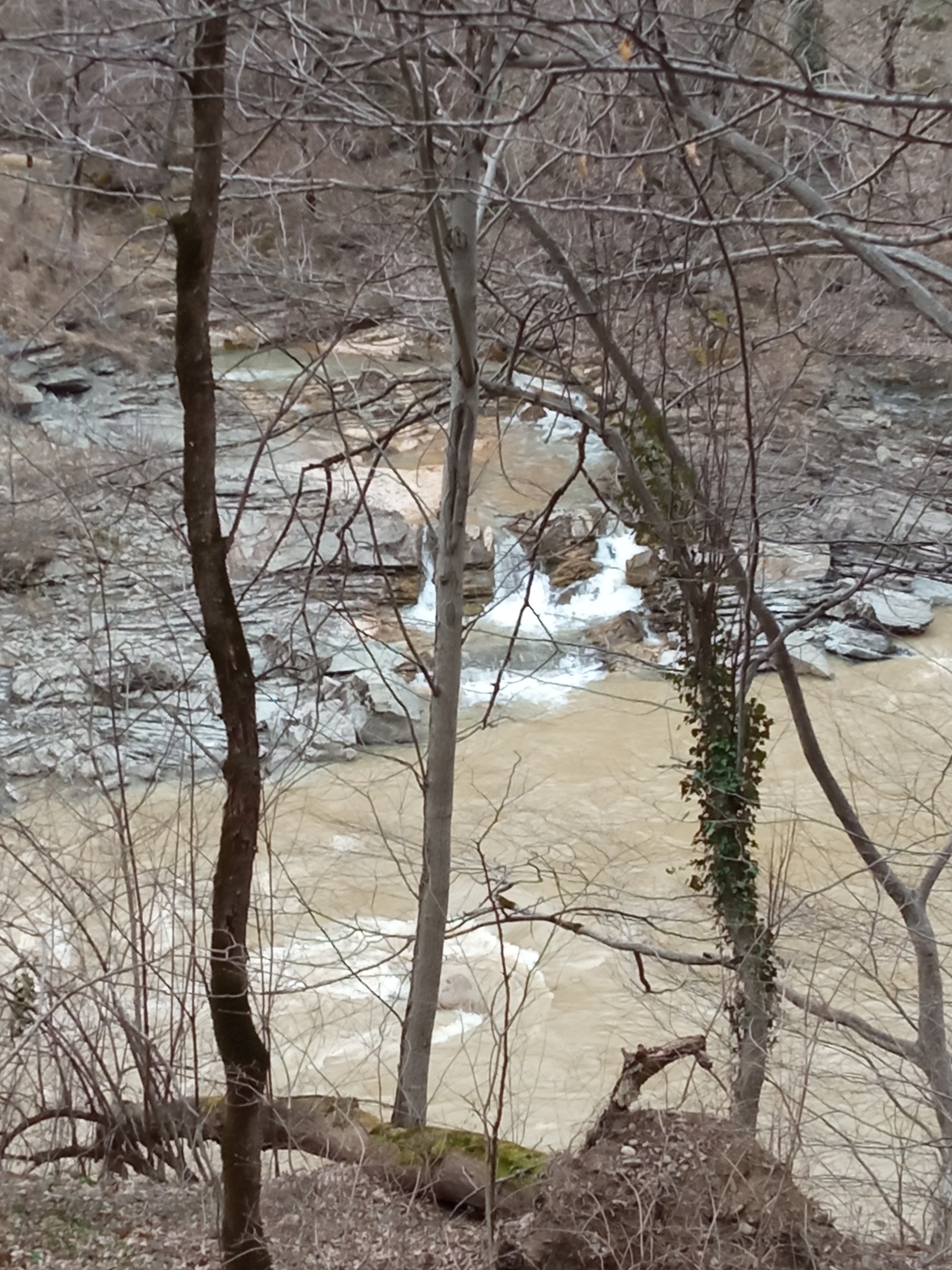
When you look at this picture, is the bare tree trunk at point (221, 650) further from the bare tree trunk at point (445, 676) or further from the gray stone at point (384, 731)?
the gray stone at point (384, 731)

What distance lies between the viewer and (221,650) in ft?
8.64

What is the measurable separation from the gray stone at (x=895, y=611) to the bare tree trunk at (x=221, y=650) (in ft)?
34.0

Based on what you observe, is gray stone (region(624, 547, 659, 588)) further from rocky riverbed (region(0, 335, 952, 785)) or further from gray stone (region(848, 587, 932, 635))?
gray stone (region(848, 587, 932, 635))

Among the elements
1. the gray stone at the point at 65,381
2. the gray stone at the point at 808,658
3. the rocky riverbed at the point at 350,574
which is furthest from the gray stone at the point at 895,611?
the gray stone at the point at 65,381

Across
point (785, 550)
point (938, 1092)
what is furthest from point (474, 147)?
point (785, 550)

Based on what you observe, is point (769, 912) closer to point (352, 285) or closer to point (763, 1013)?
point (763, 1013)

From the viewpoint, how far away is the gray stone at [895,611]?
40.8ft

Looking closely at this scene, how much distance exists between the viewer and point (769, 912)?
17.9ft

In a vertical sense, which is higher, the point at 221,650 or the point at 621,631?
the point at 621,631

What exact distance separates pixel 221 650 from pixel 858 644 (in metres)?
10.7

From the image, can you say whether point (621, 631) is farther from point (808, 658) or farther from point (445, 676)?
point (445, 676)

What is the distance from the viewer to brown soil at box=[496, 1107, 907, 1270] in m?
3.46

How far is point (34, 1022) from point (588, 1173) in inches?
83.5

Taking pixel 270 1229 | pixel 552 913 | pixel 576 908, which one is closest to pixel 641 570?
pixel 552 913
